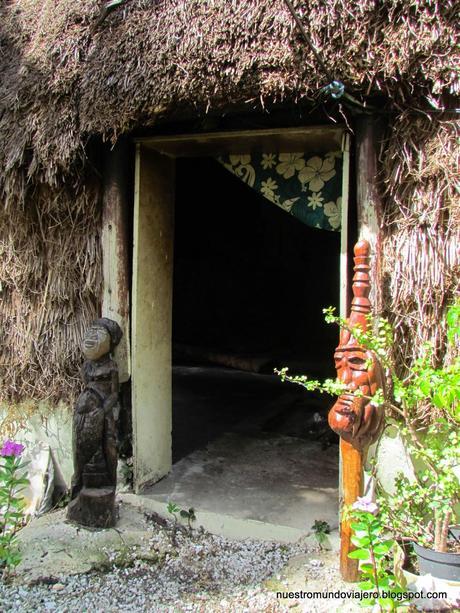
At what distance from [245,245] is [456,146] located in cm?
446

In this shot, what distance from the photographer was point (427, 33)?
2.33 m

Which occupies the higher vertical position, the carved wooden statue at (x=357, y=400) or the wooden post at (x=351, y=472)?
the carved wooden statue at (x=357, y=400)

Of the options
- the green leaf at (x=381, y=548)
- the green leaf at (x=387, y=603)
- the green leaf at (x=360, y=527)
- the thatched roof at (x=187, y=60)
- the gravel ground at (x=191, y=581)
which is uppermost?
the thatched roof at (x=187, y=60)

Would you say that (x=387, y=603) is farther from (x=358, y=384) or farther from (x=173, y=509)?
(x=173, y=509)

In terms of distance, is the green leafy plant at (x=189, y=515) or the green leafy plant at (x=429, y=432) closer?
the green leafy plant at (x=429, y=432)

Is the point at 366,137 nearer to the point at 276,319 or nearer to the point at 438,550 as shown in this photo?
the point at 438,550

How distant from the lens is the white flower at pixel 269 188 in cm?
314

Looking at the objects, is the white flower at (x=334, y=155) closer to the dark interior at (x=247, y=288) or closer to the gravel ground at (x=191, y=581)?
the gravel ground at (x=191, y=581)

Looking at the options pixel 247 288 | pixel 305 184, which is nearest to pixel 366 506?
pixel 305 184

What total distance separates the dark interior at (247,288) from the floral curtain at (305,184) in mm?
3075

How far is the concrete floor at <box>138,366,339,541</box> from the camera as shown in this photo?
3.02 meters

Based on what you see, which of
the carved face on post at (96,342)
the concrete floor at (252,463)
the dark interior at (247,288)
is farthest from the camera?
the dark interior at (247,288)

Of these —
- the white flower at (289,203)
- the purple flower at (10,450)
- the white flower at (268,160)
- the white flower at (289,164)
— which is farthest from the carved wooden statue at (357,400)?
the purple flower at (10,450)

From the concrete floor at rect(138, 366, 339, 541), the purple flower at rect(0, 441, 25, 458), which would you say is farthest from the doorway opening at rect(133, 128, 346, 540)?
the purple flower at rect(0, 441, 25, 458)
